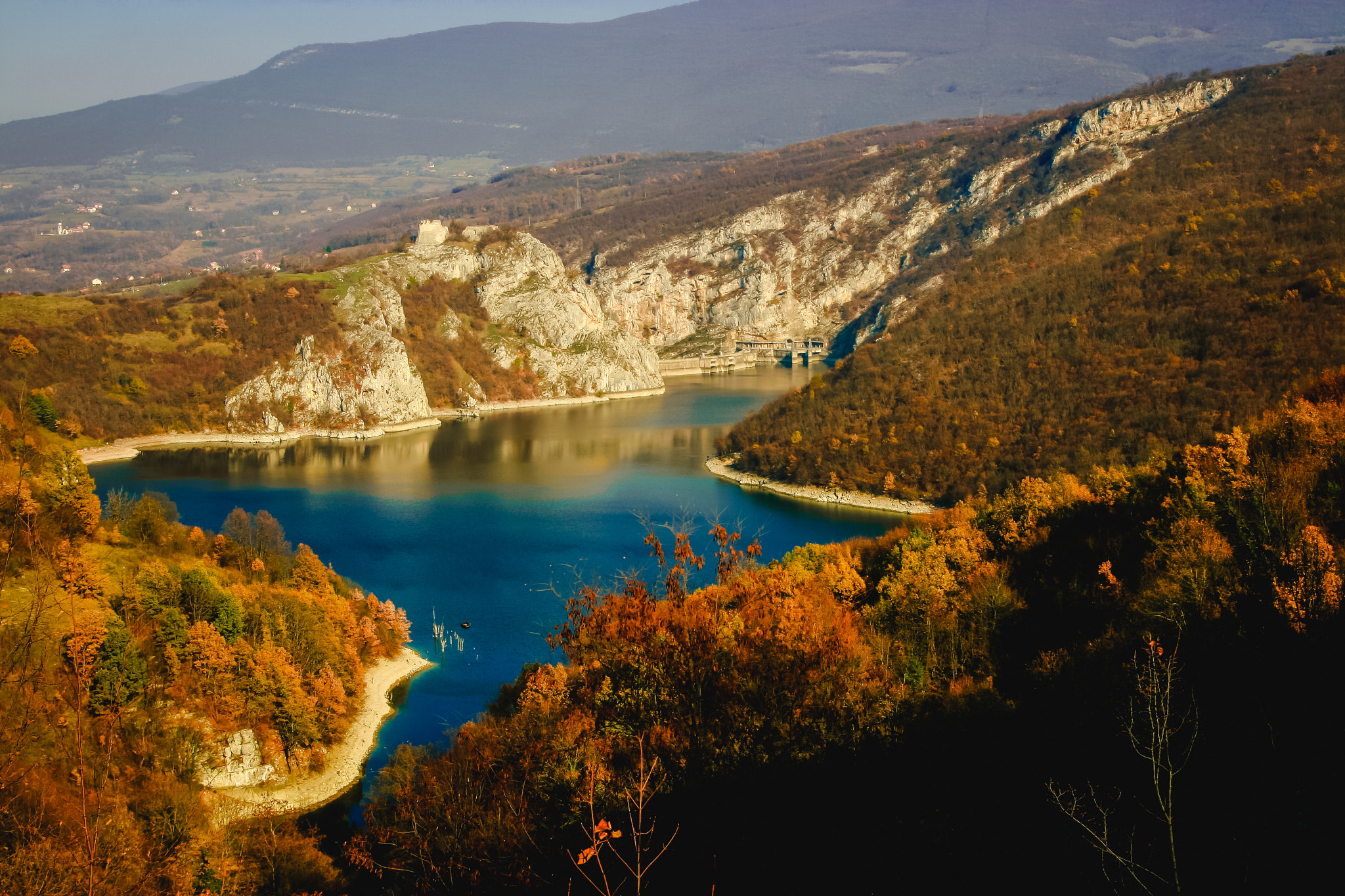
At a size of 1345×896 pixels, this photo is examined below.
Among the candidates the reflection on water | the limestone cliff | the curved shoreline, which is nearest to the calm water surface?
the reflection on water

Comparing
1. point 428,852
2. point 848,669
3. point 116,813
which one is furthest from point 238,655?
point 848,669

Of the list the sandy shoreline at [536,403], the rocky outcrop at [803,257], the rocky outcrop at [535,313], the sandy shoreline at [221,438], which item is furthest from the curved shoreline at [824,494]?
the rocky outcrop at [803,257]

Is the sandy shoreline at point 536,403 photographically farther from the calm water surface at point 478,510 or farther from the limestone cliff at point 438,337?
the calm water surface at point 478,510

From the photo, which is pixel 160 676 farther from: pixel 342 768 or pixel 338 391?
pixel 338 391

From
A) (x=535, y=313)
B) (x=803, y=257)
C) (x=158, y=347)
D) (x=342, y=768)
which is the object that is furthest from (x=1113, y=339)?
(x=803, y=257)

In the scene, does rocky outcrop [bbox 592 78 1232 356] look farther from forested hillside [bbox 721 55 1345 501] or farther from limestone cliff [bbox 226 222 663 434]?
forested hillside [bbox 721 55 1345 501]

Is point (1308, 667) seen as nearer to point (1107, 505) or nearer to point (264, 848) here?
point (1107, 505)
